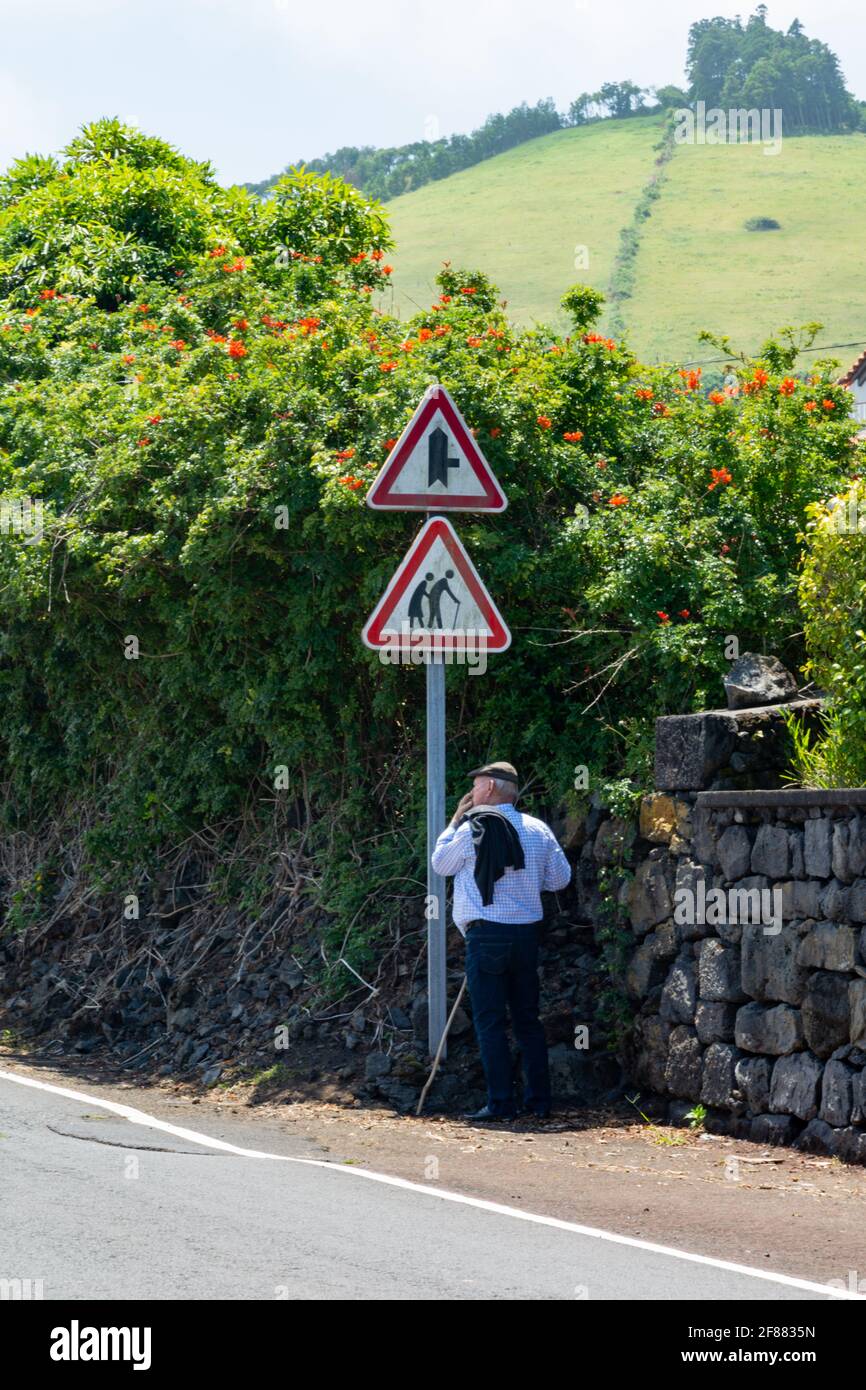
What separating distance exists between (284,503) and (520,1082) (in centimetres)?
362

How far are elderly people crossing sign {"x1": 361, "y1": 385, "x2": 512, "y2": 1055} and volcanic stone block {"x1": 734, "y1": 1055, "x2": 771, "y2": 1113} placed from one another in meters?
1.61

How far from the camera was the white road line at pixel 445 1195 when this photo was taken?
5.85 meters

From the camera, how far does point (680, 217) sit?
10944 centimetres

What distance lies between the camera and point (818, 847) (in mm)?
8164

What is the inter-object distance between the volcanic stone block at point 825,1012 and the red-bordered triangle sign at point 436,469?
9.82 ft

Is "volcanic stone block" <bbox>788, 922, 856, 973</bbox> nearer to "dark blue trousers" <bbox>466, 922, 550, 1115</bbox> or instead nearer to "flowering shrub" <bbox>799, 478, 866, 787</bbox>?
"flowering shrub" <bbox>799, 478, 866, 787</bbox>

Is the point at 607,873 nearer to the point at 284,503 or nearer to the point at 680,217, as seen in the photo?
the point at 284,503

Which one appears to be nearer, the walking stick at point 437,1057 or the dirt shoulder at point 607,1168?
the dirt shoulder at point 607,1168

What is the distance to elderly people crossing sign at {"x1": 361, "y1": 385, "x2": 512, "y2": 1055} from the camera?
899 cm

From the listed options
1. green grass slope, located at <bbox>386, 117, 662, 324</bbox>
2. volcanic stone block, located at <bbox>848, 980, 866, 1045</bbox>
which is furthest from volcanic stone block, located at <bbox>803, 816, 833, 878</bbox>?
green grass slope, located at <bbox>386, 117, 662, 324</bbox>

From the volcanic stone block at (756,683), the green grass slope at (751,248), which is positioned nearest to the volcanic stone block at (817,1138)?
the volcanic stone block at (756,683)

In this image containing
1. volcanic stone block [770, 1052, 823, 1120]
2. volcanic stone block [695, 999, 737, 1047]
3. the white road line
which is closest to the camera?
the white road line

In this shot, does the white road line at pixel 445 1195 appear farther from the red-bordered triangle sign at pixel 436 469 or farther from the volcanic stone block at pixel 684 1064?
the red-bordered triangle sign at pixel 436 469
